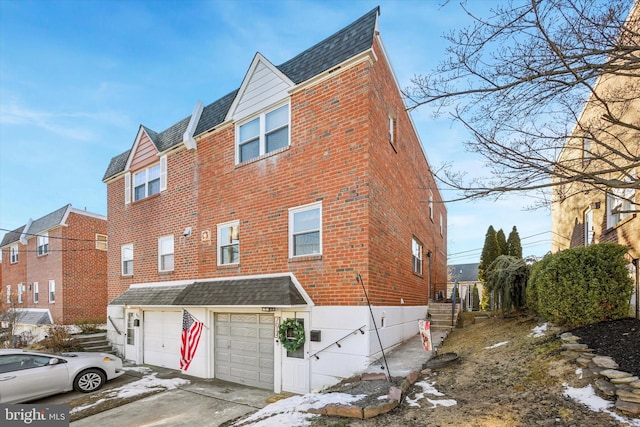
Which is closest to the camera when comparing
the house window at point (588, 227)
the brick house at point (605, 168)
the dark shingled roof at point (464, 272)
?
the brick house at point (605, 168)

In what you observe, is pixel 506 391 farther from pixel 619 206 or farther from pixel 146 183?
pixel 146 183

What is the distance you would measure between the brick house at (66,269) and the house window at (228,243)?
14427 millimetres

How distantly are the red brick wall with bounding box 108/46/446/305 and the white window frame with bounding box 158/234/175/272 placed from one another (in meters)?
0.30

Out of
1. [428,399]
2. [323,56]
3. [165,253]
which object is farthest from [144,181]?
[428,399]

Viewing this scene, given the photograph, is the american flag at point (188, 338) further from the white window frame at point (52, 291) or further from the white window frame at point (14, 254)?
the white window frame at point (14, 254)

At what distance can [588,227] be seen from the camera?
12164 millimetres

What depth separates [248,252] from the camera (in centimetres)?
1008

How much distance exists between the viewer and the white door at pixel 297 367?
27.6 feet

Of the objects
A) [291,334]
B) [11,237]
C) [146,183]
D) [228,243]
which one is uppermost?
[146,183]

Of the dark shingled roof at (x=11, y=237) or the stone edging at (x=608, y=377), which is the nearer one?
the stone edging at (x=608, y=377)

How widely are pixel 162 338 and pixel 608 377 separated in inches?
500

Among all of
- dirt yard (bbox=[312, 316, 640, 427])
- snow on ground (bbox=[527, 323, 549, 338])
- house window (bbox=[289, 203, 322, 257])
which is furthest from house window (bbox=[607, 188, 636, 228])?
house window (bbox=[289, 203, 322, 257])

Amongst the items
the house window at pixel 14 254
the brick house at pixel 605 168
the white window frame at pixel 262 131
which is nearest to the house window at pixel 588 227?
the brick house at pixel 605 168

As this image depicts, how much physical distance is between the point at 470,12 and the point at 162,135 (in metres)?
13.1
